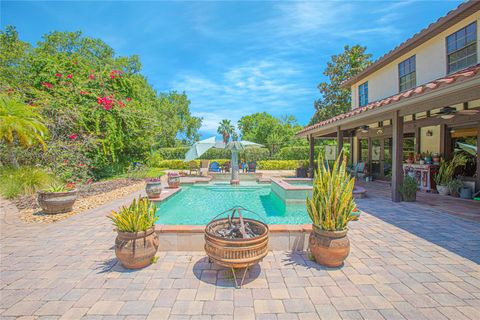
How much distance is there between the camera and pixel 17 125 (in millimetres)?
7234

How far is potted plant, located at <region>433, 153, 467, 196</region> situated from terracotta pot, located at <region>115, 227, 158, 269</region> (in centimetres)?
1001

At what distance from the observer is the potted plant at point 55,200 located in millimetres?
5859

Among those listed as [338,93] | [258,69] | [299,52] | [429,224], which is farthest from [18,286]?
[338,93]

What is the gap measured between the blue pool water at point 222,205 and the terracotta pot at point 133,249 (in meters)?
2.90

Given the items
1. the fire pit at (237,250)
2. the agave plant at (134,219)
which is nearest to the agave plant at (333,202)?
the fire pit at (237,250)

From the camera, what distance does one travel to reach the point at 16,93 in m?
9.93

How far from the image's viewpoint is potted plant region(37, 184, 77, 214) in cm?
586

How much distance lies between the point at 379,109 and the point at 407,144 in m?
5.85

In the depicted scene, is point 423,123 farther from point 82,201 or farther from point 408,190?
point 82,201

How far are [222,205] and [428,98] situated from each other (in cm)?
671

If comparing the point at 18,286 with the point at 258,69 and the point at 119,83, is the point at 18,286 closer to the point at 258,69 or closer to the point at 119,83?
the point at 119,83

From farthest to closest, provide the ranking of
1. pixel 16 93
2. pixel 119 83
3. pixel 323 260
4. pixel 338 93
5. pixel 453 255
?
pixel 338 93 < pixel 119 83 < pixel 16 93 < pixel 453 255 < pixel 323 260

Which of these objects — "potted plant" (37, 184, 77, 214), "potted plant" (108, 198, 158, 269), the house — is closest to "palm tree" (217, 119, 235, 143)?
the house

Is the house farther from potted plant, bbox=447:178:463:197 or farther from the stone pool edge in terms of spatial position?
the stone pool edge
